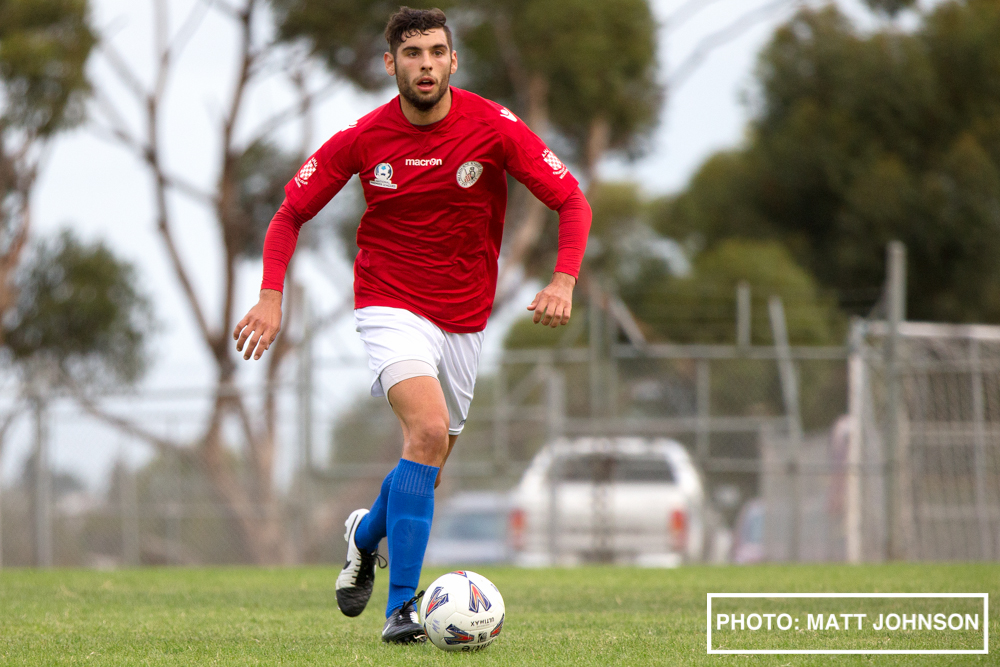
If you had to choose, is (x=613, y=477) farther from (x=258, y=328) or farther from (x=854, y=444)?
(x=258, y=328)

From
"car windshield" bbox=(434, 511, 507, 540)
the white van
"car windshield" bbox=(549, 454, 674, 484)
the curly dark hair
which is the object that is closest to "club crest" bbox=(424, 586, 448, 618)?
the curly dark hair

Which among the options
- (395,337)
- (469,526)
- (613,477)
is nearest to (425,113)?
(395,337)

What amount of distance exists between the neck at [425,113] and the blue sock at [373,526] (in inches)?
53.3

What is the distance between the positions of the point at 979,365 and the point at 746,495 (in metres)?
6.57

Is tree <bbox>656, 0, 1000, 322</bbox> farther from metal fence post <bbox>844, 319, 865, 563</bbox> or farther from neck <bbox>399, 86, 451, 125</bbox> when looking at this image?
neck <bbox>399, 86, 451, 125</bbox>

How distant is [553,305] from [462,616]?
108 centimetres

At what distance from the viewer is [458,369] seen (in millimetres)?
4809

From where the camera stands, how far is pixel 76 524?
43.6 ft

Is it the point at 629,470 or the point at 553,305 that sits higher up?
the point at 553,305

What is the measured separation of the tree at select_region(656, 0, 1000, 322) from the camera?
2684 centimetres

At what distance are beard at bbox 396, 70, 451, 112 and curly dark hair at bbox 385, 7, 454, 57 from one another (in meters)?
0.12

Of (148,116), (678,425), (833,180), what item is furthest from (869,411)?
(833,180)

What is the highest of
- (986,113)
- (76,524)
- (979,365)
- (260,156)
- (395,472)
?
(986,113)

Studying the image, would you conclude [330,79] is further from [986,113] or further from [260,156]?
[986,113]
